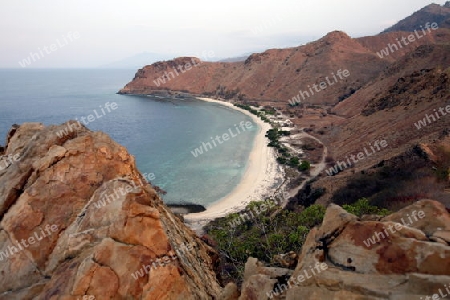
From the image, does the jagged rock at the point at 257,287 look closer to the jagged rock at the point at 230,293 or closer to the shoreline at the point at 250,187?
the jagged rock at the point at 230,293

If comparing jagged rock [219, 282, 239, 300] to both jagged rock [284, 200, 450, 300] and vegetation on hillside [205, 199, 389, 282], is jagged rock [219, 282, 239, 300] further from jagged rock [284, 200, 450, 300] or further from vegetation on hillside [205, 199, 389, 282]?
vegetation on hillside [205, 199, 389, 282]

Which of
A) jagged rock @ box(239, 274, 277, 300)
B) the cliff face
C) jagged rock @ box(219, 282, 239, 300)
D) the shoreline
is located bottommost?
the shoreline

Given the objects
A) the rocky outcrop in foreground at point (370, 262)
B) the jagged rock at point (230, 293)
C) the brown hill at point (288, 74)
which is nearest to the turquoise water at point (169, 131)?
the brown hill at point (288, 74)

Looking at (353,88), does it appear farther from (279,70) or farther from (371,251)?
(371,251)

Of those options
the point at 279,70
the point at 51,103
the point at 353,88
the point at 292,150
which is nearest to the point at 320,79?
the point at 353,88

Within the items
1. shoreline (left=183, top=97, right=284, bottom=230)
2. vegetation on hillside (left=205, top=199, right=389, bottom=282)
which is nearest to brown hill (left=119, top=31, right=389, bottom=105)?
shoreline (left=183, top=97, right=284, bottom=230)
